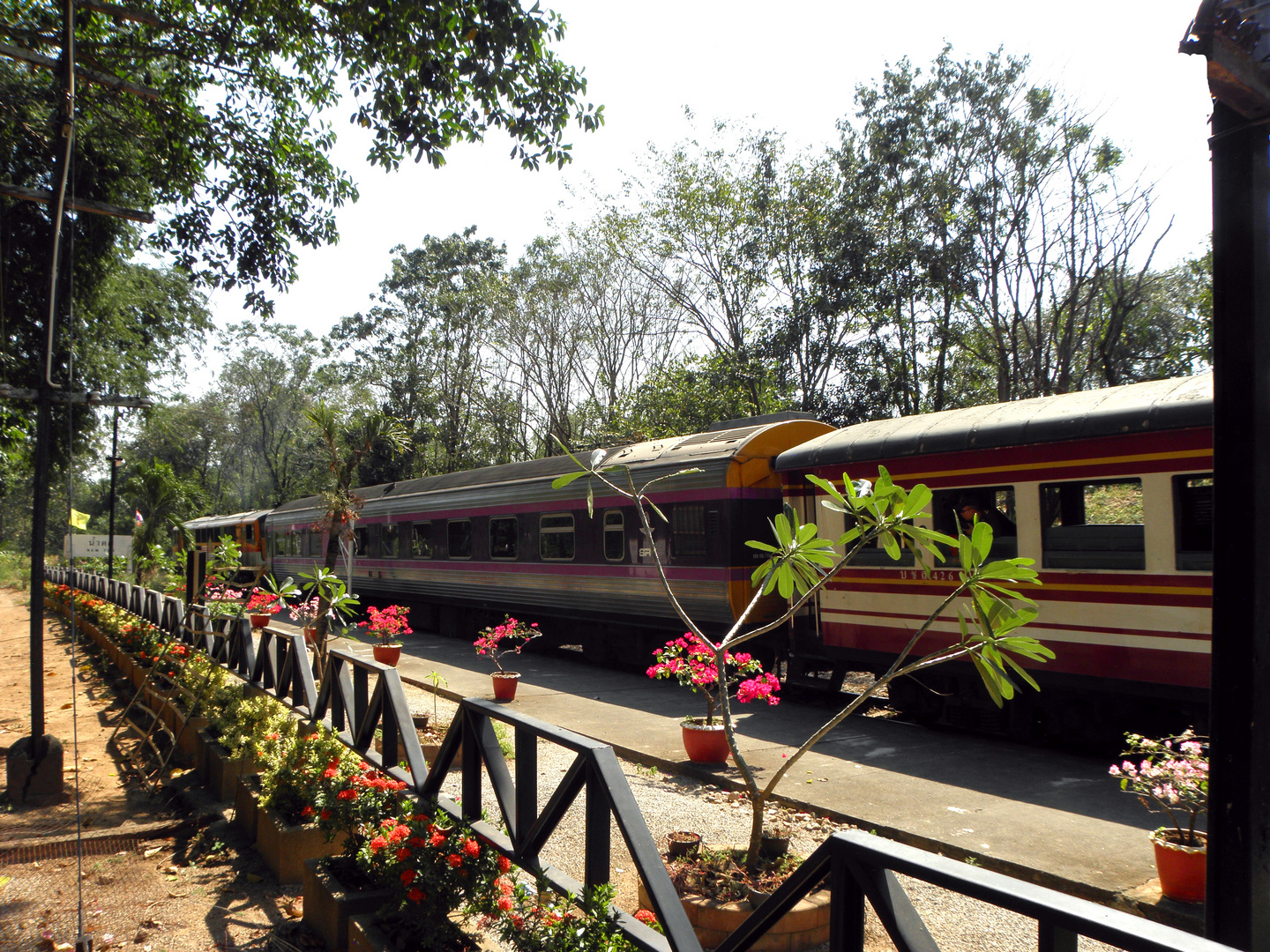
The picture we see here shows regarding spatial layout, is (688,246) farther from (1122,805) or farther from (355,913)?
(355,913)

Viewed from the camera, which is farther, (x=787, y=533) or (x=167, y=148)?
(x=167, y=148)

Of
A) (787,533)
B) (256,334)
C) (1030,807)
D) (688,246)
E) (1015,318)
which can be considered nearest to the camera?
(787,533)

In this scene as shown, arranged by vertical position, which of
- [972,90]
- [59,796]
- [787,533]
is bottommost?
[59,796]

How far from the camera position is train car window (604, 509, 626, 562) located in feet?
42.2

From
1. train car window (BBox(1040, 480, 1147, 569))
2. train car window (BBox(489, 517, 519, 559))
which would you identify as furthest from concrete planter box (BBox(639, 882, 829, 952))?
train car window (BBox(489, 517, 519, 559))

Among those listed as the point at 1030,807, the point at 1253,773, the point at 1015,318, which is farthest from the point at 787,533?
the point at 1015,318

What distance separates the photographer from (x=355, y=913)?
3.82 metres

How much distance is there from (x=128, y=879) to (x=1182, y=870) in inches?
232

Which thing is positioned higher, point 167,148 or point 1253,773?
point 167,148

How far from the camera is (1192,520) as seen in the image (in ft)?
22.7

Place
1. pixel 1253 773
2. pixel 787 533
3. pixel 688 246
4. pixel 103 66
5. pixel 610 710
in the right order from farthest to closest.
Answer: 1. pixel 688 246
2. pixel 610 710
3. pixel 103 66
4. pixel 787 533
5. pixel 1253 773

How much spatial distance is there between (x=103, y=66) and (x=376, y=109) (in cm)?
320

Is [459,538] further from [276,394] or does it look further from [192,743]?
[276,394]

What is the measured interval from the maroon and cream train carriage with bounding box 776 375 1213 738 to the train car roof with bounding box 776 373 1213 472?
0.05 ft
